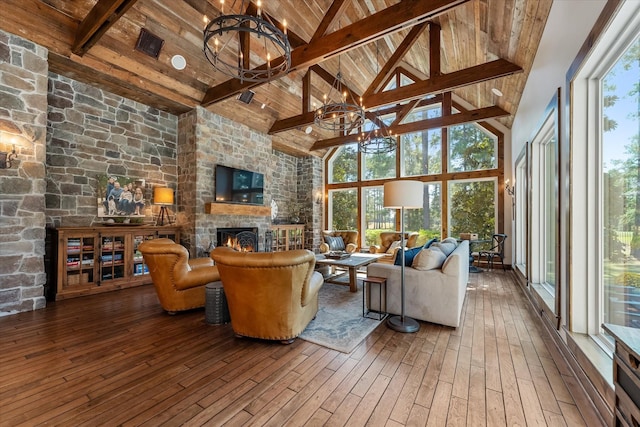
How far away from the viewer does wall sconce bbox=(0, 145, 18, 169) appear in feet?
10.8

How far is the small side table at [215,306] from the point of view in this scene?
3.10 meters

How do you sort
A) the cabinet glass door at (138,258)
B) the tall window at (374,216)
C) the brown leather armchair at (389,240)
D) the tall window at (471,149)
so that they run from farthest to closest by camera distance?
the tall window at (374,216) < the tall window at (471,149) < the brown leather armchair at (389,240) < the cabinet glass door at (138,258)

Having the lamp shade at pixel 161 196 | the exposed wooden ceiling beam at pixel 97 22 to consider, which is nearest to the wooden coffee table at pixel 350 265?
the lamp shade at pixel 161 196

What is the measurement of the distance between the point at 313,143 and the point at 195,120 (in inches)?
155

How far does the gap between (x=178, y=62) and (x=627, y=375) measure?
19.8 feet

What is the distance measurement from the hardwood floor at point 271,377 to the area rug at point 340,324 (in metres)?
0.12

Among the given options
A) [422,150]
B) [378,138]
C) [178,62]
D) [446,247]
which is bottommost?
[446,247]

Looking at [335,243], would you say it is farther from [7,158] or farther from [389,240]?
[7,158]

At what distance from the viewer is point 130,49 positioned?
4195 millimetres

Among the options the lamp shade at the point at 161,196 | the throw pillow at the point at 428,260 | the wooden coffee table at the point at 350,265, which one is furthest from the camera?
the lamp shade at the point at 161,196

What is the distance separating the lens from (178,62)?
4.65 metres

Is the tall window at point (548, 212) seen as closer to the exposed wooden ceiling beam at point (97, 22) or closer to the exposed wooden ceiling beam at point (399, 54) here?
the exposed wooden ceiling beam at point (399, 54)

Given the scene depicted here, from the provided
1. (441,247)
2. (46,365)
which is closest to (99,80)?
(46,365)

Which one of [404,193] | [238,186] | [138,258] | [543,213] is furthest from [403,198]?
[138,258]
